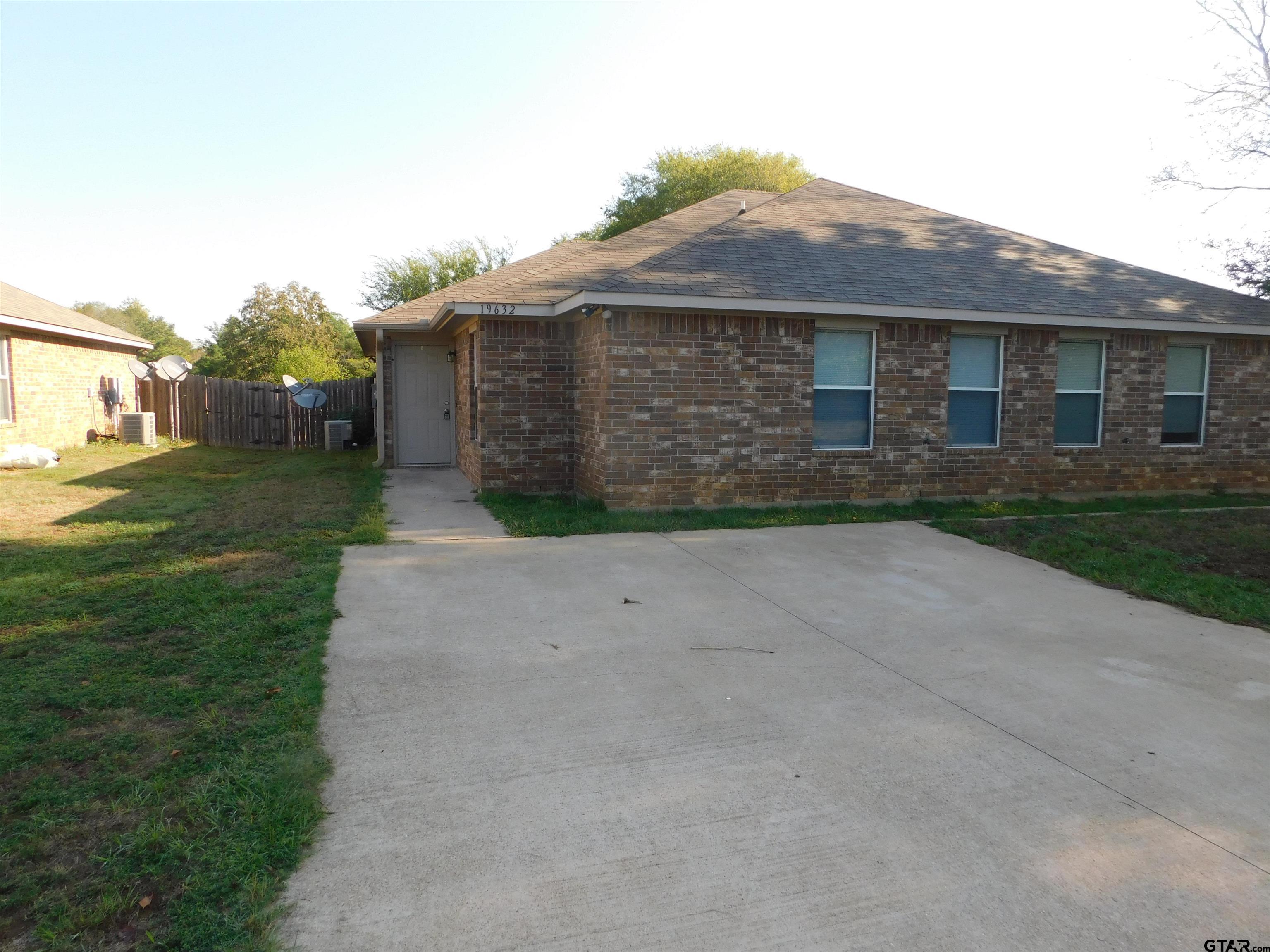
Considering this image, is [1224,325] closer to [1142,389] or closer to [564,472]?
[1142,389]

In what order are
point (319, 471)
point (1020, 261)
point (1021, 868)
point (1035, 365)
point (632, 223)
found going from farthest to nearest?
1. point (632, 223)
2. point (319, 471)
3. point (1020, 261)
4. point (1035, 365)
5. point (1021, 868)

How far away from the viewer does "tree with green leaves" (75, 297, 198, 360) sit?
6494cm

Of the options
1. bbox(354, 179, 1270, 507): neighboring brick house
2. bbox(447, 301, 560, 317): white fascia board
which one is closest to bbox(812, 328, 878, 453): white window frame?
bbox(354, 179, 1270, 507): neighboring brick house

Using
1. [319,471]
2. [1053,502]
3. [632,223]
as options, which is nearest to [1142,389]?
[1053,502]

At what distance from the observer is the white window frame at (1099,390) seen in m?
11.7

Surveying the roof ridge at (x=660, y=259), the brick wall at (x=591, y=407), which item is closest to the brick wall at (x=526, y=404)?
the brick wall at (x=591, y=407)

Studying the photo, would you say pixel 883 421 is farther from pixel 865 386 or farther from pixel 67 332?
pixel 67 332

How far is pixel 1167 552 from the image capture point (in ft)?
Answer: 27.6

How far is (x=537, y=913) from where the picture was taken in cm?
270

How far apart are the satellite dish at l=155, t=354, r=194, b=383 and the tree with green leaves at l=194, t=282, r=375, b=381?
16.1 metres

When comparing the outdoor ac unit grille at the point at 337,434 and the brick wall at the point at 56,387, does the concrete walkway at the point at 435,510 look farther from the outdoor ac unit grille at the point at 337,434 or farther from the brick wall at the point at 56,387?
the brick wall at the point at 56,387

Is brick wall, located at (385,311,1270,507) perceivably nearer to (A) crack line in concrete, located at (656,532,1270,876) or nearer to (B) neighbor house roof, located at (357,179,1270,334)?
(B) neighbor house roof, located at (357,179,1270,334)

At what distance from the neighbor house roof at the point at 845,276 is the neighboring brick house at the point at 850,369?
47 mm

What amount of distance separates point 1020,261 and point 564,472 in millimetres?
7648
